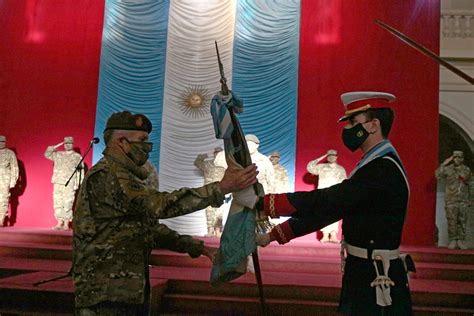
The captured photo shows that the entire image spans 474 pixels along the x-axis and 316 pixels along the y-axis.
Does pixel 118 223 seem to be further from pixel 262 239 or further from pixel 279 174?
pixel 279 174

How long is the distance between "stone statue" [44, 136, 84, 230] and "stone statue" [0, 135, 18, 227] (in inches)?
28.9

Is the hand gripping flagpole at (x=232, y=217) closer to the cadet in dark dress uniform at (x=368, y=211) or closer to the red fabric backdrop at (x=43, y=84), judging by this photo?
the cadet in dark dress uniform at (x=368, y=211)

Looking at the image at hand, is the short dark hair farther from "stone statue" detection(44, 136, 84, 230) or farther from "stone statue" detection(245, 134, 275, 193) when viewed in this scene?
"stone statue" detection(44, 136, 84, 230)

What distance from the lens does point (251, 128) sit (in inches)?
341

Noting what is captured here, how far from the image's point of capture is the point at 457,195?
26.1ft

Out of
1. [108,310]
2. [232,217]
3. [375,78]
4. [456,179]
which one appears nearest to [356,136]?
[232,217]

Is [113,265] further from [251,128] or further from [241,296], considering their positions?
[251,128]

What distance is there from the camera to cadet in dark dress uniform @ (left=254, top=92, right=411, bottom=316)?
2145mm

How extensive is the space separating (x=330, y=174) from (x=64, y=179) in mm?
4511

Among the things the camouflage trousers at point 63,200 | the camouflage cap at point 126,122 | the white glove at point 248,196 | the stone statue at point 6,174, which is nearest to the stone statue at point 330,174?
the camouflage trousers at point 63,200

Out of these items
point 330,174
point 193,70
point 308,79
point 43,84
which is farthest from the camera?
point 43,84

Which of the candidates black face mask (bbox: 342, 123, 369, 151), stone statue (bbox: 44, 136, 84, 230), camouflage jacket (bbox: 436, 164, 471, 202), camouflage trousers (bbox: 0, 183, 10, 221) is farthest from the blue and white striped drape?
black face mask (bbox: 342, 123, 369, 151)

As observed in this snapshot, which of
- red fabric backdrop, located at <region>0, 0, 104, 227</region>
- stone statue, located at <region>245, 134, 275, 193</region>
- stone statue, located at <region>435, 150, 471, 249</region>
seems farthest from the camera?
red fabric backdrop, located at <region>0, 0, 104, 227</region>

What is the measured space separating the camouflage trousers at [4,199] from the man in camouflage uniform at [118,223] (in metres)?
6.95
